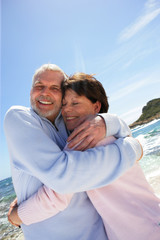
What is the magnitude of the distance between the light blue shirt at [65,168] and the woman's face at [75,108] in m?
0.40

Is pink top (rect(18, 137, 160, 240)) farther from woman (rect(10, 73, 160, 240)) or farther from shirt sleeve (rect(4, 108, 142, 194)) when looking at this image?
shirt sleeve (rect(4, 108, 142, 194))

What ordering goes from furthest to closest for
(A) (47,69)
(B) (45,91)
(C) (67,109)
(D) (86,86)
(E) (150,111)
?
1. (E) (150,111)
2. (A) (47,69)
3. (B) (45,91)
4. (C) (67,109)
5. (D) (86,86)

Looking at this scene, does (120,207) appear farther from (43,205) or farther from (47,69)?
(47,69)

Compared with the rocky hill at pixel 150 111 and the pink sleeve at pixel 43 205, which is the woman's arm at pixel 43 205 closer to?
the pink sleeve at pixel 43 205

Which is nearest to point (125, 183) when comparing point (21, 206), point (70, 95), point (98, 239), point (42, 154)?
point (98, 239)

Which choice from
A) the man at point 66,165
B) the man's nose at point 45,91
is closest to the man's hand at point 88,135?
the man at point 66,165

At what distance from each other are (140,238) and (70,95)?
1.76 metres

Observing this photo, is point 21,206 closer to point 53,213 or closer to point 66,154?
point 53,213

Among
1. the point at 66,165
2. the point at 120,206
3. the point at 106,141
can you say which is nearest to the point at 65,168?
the point at 66,165

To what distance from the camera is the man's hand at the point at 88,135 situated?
1751 millimetres

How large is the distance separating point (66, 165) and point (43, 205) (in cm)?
53

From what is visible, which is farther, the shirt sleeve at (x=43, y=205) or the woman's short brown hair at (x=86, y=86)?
the woman's short brown hair at (x=86, y=86)

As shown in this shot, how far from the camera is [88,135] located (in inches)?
69.7

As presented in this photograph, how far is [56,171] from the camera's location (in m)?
1.45
